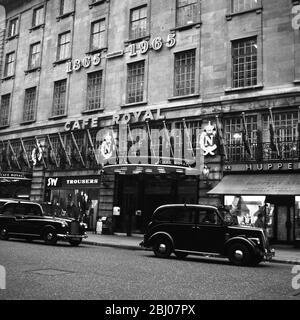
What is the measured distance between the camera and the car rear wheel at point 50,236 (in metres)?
17.7

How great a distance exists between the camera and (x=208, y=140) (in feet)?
71.5

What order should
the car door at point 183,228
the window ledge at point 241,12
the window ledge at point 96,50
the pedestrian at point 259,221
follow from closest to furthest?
the car door at point 183,228
the pedestrian at point 259,221
the window ledge at point 241,12
the window ledge at point 96,50

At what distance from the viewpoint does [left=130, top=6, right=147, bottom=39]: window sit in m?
26.2

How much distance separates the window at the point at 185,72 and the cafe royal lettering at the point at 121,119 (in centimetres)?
173

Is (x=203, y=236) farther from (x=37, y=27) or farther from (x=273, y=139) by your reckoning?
(x=37, y=27)

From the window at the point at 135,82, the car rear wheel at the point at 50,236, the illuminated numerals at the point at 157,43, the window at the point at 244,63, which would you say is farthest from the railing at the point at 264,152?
the car rear wheel at the point at 50,236

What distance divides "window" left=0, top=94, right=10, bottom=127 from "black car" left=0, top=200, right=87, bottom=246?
632 inches

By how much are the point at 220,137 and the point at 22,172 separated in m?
15.2

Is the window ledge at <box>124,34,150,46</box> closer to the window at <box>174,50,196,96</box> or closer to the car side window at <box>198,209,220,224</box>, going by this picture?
the window at <box>174,50,196,96</box>

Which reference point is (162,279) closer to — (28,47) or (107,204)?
(107,204)

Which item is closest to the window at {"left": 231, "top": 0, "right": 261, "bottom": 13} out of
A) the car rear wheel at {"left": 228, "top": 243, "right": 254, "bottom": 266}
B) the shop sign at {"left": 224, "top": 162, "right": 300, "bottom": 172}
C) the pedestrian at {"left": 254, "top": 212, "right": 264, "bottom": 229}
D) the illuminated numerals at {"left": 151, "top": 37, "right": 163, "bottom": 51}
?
the illuminated numerals at {"left": 151, "top": 37, "right": 163, "bottom": 51}

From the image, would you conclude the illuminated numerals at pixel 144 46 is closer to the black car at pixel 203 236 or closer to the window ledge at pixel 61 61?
the window ledge at pixel 61 61

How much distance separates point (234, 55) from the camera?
73.1ft

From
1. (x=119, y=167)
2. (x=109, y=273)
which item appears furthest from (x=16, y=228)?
(x=109, y=273)
